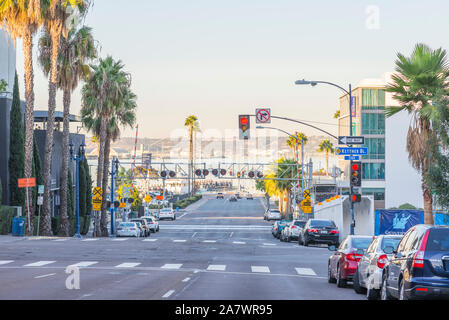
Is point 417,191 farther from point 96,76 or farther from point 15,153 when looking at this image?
point 15,153

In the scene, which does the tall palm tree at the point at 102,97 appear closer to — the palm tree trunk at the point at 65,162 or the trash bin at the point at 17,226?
the palm tree trunk at the point at 65,162

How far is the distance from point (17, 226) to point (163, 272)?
23746 mm

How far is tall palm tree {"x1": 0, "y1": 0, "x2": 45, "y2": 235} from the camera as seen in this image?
46562mm

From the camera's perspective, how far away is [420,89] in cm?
3319

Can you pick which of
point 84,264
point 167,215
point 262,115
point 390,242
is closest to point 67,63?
point 262,115

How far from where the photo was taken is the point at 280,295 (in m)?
17.3

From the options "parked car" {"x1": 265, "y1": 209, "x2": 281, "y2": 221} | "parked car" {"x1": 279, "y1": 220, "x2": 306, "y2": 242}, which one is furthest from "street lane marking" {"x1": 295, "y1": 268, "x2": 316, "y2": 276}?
"parked car" {"x1": 265, "y1": 209, "x2": 281, "y2": 221}

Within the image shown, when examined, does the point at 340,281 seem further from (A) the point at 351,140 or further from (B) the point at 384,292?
(A) the point at 351,140

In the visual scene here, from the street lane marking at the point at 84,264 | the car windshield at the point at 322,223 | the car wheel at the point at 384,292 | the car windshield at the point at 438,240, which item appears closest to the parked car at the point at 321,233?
the car windshield at the point at 322,223

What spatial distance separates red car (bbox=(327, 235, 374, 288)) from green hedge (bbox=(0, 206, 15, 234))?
3068 centimetres

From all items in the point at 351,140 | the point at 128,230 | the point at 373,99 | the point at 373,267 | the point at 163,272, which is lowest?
the point at 128,230

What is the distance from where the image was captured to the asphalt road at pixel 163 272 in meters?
17.3

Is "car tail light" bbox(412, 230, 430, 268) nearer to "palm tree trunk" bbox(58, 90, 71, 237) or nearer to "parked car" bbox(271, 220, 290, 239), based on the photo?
"palm tree trunk" bbox(58, 90, 71, 237)

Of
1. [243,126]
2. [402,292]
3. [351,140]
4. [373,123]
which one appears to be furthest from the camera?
[373,123]
